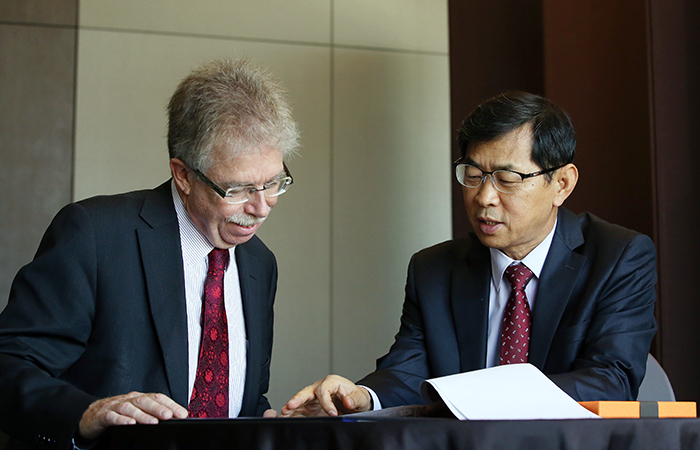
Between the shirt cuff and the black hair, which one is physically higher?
the black hair

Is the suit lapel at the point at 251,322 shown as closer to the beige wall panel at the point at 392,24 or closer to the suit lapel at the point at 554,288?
the suit lapel at the point at 554,288

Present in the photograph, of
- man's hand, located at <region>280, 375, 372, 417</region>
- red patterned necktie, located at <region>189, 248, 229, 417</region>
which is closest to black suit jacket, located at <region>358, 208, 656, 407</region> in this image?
man's hand, located at <region>280, 375, 372, 417</region>

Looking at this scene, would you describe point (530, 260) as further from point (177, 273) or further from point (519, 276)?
point (177, 273)

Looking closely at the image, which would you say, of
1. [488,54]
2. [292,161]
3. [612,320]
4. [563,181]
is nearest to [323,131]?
[292,161]

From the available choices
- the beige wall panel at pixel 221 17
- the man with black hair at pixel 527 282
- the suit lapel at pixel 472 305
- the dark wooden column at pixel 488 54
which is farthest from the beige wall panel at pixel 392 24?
the suit lapel at pixel 472 305

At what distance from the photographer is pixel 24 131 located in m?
3.90

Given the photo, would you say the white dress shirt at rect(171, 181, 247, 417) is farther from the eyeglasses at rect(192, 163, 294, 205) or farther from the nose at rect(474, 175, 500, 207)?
the nose at rect(474, 175, 500, 207)

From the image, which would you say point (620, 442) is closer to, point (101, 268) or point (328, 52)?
point (101, 268)

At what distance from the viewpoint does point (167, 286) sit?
182 centimetres

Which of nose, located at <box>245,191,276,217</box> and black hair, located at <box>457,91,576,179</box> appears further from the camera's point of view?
black hair, located at <box>457,91,576,179</box>

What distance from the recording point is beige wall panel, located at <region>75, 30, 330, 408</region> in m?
4.04

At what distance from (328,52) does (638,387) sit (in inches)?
126

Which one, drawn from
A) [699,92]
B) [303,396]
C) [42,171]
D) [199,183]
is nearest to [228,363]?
[303,396]

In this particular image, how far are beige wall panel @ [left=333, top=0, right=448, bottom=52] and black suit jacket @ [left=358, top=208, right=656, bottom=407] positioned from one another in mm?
2573
